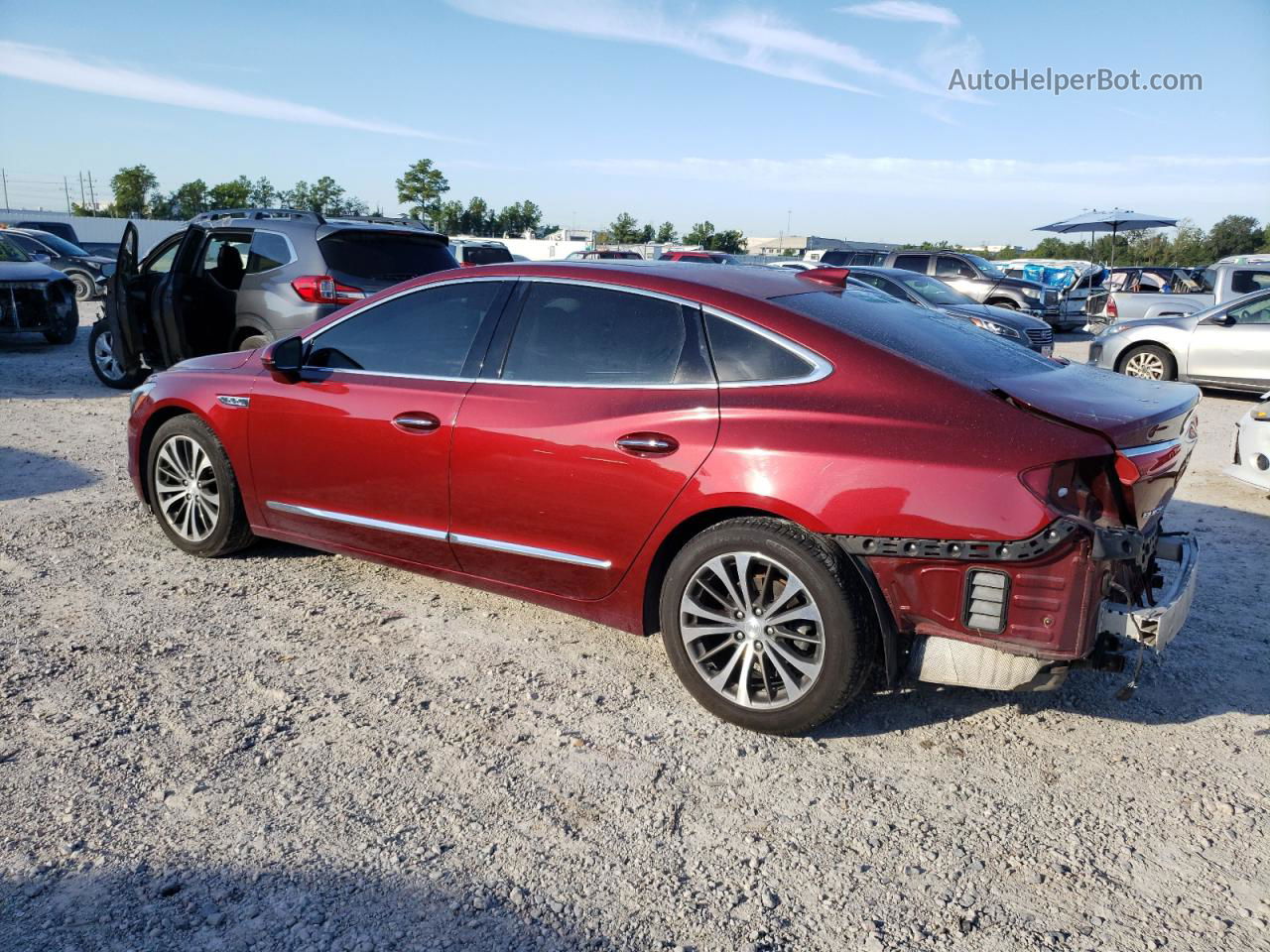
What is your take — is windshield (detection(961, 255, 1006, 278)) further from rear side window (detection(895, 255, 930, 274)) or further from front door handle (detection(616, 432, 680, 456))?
front door handle (detection(616, 432, 680, 456))

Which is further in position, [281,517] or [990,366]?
[281,517]

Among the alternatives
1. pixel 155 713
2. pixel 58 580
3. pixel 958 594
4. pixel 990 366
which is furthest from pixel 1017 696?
pixel 58 580

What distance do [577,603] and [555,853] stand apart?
128 cm

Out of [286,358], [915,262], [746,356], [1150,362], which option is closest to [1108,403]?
[746,356]

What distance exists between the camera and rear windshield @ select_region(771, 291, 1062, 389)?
11.7 ft

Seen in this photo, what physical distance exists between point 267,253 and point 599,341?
6.02 meters

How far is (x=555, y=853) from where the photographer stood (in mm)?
2887

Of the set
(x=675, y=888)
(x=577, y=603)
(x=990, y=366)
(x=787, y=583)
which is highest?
(x=990, y=366)

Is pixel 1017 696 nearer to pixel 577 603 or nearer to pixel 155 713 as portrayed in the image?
pixel 577 603

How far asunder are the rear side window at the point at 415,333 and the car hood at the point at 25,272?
1092 centimetres

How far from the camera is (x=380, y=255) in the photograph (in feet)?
29.9

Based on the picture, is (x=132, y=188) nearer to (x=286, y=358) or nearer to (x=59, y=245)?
(x=59, y=245)

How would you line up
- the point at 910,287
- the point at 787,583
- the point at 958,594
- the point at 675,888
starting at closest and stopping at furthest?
the point at 675,888 < the point at 958,594 < the point at 787,583 < the point at 910,287

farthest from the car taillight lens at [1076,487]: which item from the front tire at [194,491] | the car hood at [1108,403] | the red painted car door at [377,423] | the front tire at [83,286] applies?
the front tire at [83,286]
